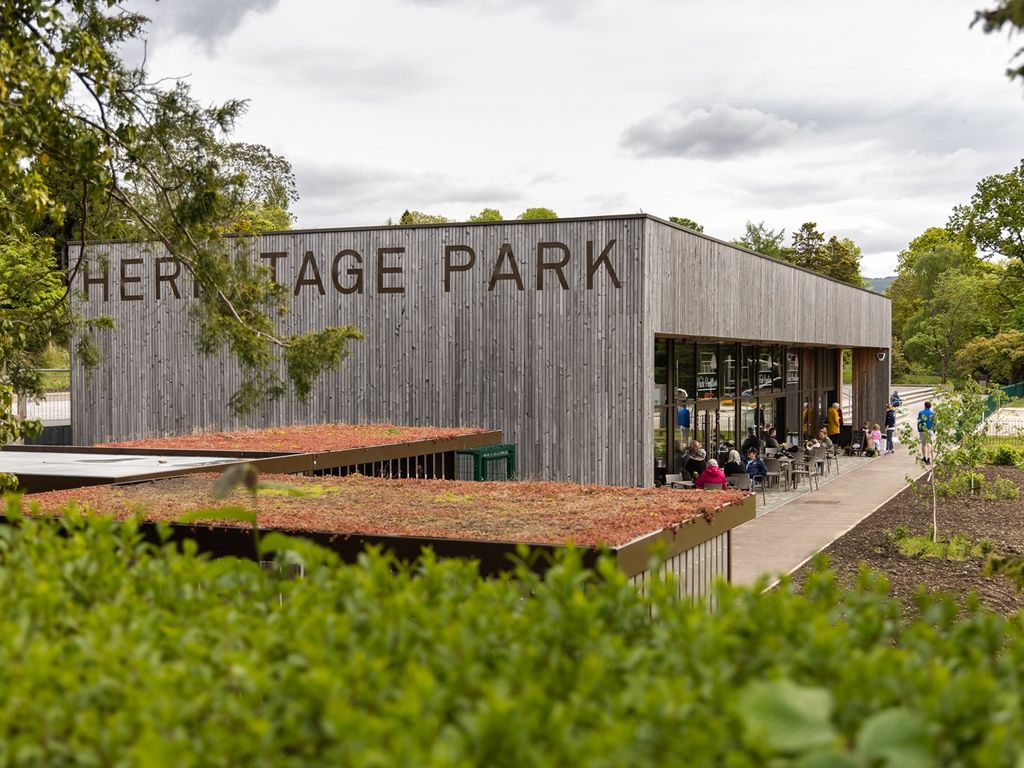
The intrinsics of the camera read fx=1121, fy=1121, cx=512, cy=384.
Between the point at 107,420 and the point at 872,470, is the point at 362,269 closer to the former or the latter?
the point at 107,420

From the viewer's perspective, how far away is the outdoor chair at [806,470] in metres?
24.4

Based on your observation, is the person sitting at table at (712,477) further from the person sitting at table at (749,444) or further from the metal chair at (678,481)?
the person sitting at table at (749,444)

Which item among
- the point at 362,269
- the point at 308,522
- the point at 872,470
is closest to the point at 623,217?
the point at 362,269

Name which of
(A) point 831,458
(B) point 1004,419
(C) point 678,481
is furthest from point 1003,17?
(B) point 1004,419

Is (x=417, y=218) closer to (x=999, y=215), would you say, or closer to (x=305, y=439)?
(x=999, y=215)

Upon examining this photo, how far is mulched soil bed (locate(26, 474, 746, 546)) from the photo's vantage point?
797cm

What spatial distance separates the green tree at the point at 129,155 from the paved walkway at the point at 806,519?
20.0 feet

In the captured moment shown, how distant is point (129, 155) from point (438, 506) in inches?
167

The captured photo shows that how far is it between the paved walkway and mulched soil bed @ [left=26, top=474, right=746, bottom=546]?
8.14 ft

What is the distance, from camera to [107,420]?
76.1 ft

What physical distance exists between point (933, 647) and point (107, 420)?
22383mm

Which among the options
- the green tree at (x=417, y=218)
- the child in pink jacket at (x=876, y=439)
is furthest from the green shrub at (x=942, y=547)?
the green tree at (x=417, y=218)

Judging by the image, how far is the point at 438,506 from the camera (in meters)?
9.31

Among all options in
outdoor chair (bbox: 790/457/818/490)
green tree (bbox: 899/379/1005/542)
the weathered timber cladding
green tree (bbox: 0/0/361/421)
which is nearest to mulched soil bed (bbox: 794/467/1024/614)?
A: green tree (bbox: 899/379/1005/542)
